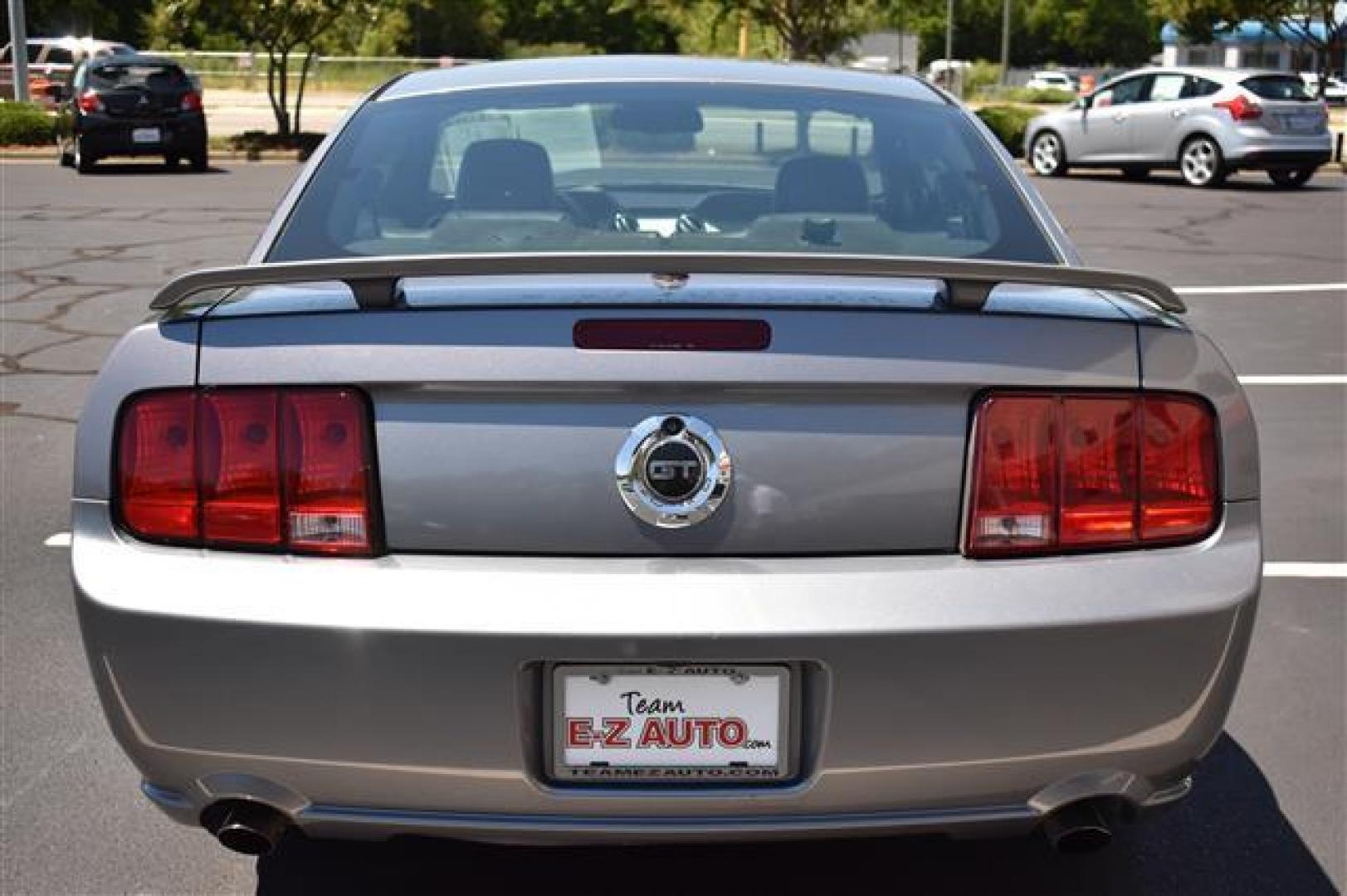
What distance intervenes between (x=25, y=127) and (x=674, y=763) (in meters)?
24.9

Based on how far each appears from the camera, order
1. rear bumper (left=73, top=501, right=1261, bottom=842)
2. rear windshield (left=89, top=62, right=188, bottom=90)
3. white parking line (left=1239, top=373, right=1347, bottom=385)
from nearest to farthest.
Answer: rear bumper (left=73, top=501, right=1261, bottom=842) < white parking line (left=1239, top=373, right=1347, bottom=385) < rear windshield (left=89, top=62, right=188, bottom=90)

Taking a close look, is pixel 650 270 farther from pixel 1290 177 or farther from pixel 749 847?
pixel 1290 177

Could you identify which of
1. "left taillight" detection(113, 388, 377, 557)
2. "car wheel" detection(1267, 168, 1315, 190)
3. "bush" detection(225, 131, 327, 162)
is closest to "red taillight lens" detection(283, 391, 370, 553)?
"left taillight" detection(113, 388, 377, 557)

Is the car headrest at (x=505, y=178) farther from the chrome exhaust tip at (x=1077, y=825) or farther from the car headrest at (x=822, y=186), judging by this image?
the chrome exhaust tip at (x=1077, y=825)

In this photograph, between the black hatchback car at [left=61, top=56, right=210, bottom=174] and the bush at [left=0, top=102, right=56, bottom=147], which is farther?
the bush at [left=0, top=102, right=56, bottom=147]

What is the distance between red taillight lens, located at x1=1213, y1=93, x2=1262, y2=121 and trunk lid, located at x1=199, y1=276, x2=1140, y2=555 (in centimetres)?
2020

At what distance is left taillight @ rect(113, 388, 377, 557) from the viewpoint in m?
2.61

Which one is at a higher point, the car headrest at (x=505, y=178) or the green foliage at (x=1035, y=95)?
the green foliage at (x=1035, y=95)

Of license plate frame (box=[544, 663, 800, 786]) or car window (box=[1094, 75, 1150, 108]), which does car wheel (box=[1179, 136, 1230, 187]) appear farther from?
license plate frame (box=[544, 663, 800, 786])

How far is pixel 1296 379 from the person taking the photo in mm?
8977

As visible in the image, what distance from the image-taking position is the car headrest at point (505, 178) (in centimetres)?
380

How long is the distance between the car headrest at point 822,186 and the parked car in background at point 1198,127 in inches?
743

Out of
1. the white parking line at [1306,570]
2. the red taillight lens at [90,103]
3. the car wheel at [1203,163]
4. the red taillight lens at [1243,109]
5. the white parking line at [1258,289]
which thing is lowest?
the white parking line at [1306,570]

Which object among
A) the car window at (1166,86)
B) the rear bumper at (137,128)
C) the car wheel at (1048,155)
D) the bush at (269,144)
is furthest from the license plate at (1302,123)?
the rear bumper at (137,128)
